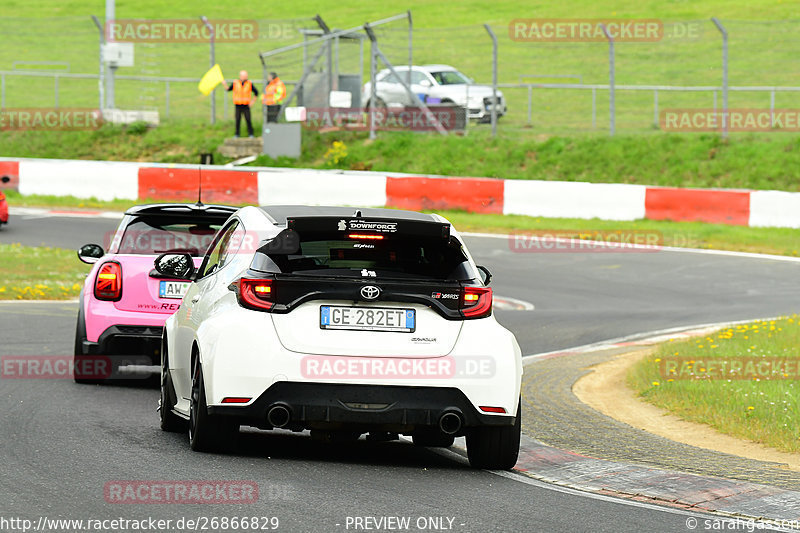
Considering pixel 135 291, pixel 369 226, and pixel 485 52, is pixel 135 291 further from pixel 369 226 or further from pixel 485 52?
pixel 485 52

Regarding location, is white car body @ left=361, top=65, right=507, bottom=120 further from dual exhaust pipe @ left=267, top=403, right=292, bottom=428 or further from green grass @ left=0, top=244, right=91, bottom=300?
dual exhaust pipe @ left=267, top=403, right=292, bottom=428

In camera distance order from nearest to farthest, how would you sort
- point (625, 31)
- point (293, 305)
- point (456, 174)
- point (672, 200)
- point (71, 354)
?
point (293, 305) → point (71, 354) → point (672, 200) → point (456, 174) → point (625, 31)

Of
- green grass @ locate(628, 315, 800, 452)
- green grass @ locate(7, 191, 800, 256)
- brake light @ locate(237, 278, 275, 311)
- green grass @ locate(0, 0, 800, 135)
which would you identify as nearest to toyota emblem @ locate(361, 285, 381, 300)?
brake light @ locate(237, 278, 275, 311)

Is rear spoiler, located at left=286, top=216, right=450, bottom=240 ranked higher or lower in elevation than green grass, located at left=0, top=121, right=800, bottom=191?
lower

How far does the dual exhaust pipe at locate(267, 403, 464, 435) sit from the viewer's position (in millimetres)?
7406

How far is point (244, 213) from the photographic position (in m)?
8.59

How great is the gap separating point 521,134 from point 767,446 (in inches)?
953

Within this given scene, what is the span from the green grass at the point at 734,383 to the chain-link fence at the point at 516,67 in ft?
54.2

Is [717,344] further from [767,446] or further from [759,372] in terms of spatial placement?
[767,446]

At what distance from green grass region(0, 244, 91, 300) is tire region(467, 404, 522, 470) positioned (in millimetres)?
11019

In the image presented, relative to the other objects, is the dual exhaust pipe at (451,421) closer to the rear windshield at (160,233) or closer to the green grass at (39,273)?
the rear windshield at (160,233)

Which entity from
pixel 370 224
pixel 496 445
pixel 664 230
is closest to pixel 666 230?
pixel 664 230

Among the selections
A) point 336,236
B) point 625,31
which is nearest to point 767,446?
point 336,236

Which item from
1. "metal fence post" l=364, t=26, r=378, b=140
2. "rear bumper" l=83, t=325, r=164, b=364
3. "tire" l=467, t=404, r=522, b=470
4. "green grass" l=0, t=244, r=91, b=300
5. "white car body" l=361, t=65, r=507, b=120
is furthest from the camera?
"white car body" l=361, t=65, r=507, b=120
